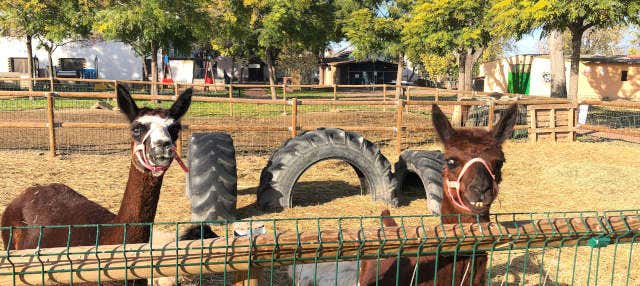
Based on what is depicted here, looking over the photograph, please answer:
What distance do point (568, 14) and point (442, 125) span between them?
1617 centimetres

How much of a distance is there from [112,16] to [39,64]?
18.5 meters

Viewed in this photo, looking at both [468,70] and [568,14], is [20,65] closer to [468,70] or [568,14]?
[468,70]

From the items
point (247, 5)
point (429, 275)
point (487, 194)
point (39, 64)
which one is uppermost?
point (247, 5)

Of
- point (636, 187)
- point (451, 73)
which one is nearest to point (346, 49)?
point (451, 73)

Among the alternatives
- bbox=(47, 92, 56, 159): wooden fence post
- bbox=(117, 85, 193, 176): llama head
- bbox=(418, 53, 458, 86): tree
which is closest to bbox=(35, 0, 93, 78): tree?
bbox=(47, 92, 56, 159): wooden fence post

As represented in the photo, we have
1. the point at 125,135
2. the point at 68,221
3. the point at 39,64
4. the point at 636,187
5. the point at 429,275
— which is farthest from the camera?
the point at 39,64

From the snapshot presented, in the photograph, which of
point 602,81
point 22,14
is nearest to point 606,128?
point 22,14

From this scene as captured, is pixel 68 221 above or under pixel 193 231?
above

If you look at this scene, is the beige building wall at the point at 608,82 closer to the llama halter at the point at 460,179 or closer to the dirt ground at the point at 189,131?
the dirt ground at the point at 189,131

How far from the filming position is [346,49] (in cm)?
6341

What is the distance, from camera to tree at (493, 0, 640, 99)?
1563cm

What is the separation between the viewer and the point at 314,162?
681 centimetres

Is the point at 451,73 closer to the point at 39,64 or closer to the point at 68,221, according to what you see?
the point at 39,64

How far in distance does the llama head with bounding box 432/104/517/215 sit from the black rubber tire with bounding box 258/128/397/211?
3.79 meters
